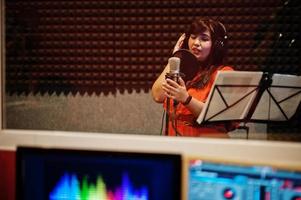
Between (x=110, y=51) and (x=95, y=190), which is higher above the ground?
(x=110, y=51)

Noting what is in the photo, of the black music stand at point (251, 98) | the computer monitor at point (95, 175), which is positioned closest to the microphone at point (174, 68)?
the black music stand at point (251, 98)

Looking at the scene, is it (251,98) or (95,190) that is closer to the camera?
(95,190)

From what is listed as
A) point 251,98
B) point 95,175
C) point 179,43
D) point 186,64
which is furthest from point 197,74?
point 95,175

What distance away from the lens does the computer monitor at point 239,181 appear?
1.13m

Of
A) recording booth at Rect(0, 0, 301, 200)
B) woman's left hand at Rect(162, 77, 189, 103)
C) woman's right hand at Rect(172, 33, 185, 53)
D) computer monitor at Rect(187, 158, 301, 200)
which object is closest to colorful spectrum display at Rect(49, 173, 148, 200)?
computer monitor at Rect(187, 158, 301, 200)

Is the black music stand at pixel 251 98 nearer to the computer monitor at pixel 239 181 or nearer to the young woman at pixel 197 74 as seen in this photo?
the young woman at pixel 197 74

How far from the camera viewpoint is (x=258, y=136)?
6.40 ft

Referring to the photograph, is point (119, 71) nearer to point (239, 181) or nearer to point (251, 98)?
point (251, 98)

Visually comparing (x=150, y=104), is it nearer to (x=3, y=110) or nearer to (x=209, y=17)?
(x=209, y=17)

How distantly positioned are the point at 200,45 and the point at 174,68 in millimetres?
194

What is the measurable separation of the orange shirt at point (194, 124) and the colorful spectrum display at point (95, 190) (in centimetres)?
78

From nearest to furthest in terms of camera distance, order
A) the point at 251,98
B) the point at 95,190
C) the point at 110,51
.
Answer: the point at 95,190 < the point at 251,98 < the point at 110,51

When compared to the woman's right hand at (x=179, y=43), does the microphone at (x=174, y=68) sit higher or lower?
lower

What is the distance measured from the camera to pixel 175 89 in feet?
7.06
